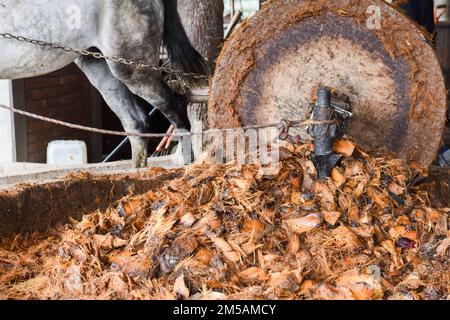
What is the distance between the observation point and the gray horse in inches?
148

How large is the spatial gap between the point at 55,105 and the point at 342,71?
160 inches

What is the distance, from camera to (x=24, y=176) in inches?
156

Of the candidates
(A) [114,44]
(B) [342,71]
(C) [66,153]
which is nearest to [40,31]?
(A) [114,44]

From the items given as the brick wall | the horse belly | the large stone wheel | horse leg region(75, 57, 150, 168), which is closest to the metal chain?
the horse belly

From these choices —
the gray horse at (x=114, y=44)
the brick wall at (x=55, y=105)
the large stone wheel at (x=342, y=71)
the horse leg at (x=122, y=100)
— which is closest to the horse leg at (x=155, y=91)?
the gray horse at (x=114, y=44)

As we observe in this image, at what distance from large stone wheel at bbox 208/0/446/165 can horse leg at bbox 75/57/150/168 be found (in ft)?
5.16

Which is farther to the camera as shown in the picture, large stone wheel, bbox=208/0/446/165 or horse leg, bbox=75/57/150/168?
horse leg, bbox=75/57/150/168

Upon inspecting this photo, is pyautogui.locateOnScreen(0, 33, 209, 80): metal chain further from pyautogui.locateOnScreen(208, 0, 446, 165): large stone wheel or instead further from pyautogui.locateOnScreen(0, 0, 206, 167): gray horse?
pyautogui.locateOnScreen(208, 0, 446, 165): large stone wheel

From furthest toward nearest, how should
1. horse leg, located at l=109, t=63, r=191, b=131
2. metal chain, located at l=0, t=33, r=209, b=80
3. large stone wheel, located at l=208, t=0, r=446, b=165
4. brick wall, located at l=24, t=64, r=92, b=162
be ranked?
brick wall, located at l=24, t=64, r=92, b=162, horse leg, located at l=109, t=63, r=191, b=131, metal chain, located at l=0, t=33, r=209, b=80, large stone wheel, located at l=208, t=0, r=446, b=165

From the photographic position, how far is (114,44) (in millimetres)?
4020

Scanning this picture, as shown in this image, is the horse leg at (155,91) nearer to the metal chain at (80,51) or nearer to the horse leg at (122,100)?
the metal chain at (80,51)

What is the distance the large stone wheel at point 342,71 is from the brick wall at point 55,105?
328cm

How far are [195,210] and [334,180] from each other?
22.8 inches

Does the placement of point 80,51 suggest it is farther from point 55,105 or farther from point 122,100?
point 55,105
